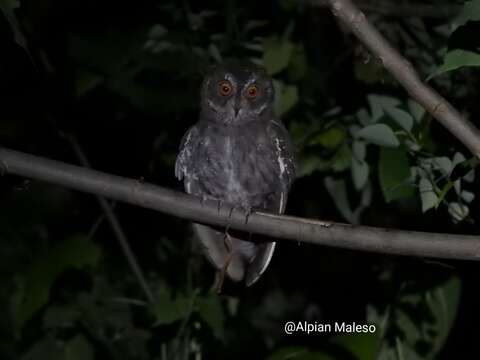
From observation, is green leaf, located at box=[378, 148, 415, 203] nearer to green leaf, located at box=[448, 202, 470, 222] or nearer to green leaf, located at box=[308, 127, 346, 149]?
green leaf, located at box=[448, 202, 470, 222]

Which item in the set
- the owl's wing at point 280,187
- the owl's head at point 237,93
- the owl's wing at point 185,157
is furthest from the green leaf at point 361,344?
the owl's head at point 237,93

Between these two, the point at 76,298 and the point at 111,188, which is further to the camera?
the point at 76,298

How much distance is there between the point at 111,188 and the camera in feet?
7.05

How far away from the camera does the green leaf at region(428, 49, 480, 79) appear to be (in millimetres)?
1898

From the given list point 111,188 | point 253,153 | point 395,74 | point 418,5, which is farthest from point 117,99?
point 395,74

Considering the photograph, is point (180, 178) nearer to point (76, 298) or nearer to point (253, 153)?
point (253, 153)

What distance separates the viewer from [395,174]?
2.72m

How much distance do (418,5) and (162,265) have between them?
1.85m

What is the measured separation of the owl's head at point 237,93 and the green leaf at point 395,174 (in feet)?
3.21

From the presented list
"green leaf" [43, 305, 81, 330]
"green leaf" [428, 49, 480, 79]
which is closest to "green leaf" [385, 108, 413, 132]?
"green leaf" [428, 49, 480, 79]

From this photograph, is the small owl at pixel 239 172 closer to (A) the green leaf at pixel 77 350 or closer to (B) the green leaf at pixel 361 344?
(B) the green leaf at pixel 361 344

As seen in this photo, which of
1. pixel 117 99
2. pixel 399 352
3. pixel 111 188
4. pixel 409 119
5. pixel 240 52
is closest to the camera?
pixel 111 188

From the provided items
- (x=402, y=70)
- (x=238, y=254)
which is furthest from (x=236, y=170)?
(x=402, y=70)

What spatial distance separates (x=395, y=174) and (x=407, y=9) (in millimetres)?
1438
